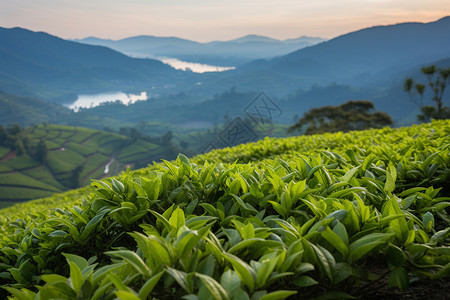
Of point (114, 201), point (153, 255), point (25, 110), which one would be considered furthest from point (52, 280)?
point (25, 110)

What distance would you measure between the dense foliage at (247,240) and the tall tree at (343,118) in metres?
45.0

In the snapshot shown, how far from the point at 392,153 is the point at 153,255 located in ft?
7.70

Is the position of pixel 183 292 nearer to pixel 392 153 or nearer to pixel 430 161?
pixel 430 161

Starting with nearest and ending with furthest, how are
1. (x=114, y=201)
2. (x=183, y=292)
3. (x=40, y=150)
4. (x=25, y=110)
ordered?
1. (x=183, y=292)
2. (x=114, y=201)
3. (x=40, y=150)
4. (x=25, y=110)

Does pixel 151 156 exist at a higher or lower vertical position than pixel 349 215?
lower

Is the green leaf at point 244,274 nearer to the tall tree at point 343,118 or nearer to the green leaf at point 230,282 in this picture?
the green leaf at point 230,282

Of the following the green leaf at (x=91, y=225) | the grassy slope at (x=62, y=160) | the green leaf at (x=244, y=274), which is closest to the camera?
the green leaf at (x=244, y=274)

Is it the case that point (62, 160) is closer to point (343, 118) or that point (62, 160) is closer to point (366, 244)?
point (343, 118)

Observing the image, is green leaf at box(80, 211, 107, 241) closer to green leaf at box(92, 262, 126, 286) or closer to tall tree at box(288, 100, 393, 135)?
green leaf at box(92, 262, 126, 286)

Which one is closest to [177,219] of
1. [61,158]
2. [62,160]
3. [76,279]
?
[76,279]

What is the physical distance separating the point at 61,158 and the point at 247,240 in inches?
3567

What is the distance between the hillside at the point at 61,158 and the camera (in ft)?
A: 224

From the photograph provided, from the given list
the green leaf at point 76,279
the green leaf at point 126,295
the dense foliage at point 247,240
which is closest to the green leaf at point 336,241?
the dense foliage at point 247,240

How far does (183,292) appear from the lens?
46.5 inches
